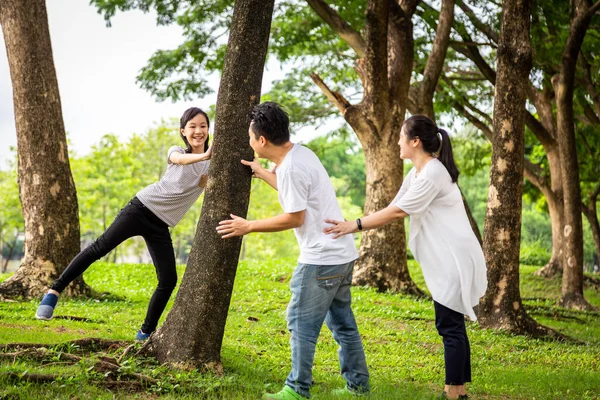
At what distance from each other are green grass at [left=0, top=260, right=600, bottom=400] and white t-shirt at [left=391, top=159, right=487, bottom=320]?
3.28 ft

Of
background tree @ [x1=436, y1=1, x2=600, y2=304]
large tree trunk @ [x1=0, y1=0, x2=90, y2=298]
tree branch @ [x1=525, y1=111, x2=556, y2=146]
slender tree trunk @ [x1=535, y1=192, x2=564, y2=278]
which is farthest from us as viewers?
slender tree trunk @ [x1=535, y1=192, x2=564, y2=278]

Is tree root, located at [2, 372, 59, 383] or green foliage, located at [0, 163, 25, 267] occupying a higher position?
green foliage, located at [0, 163, 25, 267]

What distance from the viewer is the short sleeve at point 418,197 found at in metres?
5.35

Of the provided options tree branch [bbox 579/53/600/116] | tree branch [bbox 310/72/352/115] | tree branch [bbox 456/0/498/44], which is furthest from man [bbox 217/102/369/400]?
tree branch [bbox 579/53/600/116]

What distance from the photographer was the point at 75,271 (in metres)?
6.62

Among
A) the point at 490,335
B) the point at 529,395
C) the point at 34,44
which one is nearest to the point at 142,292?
the point at 34,44

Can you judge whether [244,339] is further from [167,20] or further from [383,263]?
[167,20]

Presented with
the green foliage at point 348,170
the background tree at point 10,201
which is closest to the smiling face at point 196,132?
the background tree at point 10,201

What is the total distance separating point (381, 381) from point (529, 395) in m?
1.37

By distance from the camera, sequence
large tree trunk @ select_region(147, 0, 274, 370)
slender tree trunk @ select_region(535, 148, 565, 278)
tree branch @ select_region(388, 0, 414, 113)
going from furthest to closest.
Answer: slender tree trunk @ select_region(535, 148, 565, 278), tree branch @ select_region(388, 0, 414, 113), large tree trunk @ select_region(147, 0, 274, 370)

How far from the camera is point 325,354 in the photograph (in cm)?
783

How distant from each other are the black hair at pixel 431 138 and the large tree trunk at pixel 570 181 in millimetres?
10453

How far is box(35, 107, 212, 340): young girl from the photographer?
21.3ft

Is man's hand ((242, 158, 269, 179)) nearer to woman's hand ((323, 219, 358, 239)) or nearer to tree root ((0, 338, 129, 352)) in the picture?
woman's hand ((323, 219, 358, 239))
